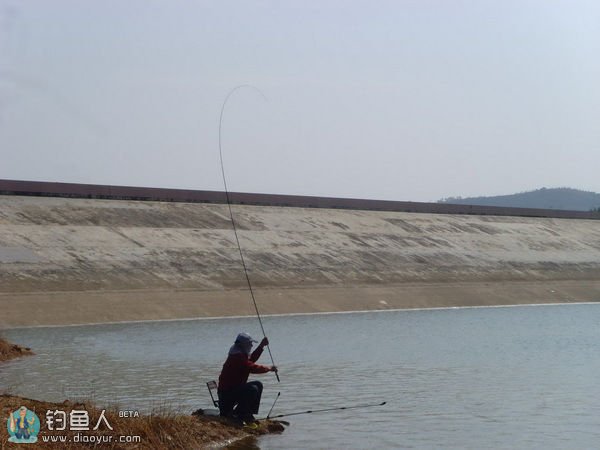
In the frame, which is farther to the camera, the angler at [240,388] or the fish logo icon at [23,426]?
the angler at [240,388]

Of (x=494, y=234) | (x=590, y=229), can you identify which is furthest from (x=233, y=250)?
(x=590, y=229)

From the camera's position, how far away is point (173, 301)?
34.9m

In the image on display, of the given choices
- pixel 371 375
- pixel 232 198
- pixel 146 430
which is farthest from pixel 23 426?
pixel 232 198

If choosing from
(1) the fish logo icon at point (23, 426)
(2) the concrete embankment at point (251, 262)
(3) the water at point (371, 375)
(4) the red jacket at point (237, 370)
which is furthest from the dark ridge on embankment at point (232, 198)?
(1) the fish logo icon at point (23, 426)

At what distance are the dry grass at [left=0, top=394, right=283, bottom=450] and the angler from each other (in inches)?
22.2

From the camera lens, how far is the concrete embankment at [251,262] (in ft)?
114

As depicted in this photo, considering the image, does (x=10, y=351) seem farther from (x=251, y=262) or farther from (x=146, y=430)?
(x=251, y=262)

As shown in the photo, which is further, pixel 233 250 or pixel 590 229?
pixel 590 229

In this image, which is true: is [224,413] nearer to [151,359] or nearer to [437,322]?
[151,359]

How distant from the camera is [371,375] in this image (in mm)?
20469

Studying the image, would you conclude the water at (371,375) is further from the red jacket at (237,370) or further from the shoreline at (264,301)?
the shoreline at (264,301)

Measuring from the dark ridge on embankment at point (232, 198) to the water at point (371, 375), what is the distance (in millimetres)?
19059

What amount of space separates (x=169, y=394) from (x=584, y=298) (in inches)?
1391

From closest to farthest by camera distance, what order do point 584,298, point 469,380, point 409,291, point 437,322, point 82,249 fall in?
point 469,380, point 437,322, point 82,249, point 409,291, point 584,298
